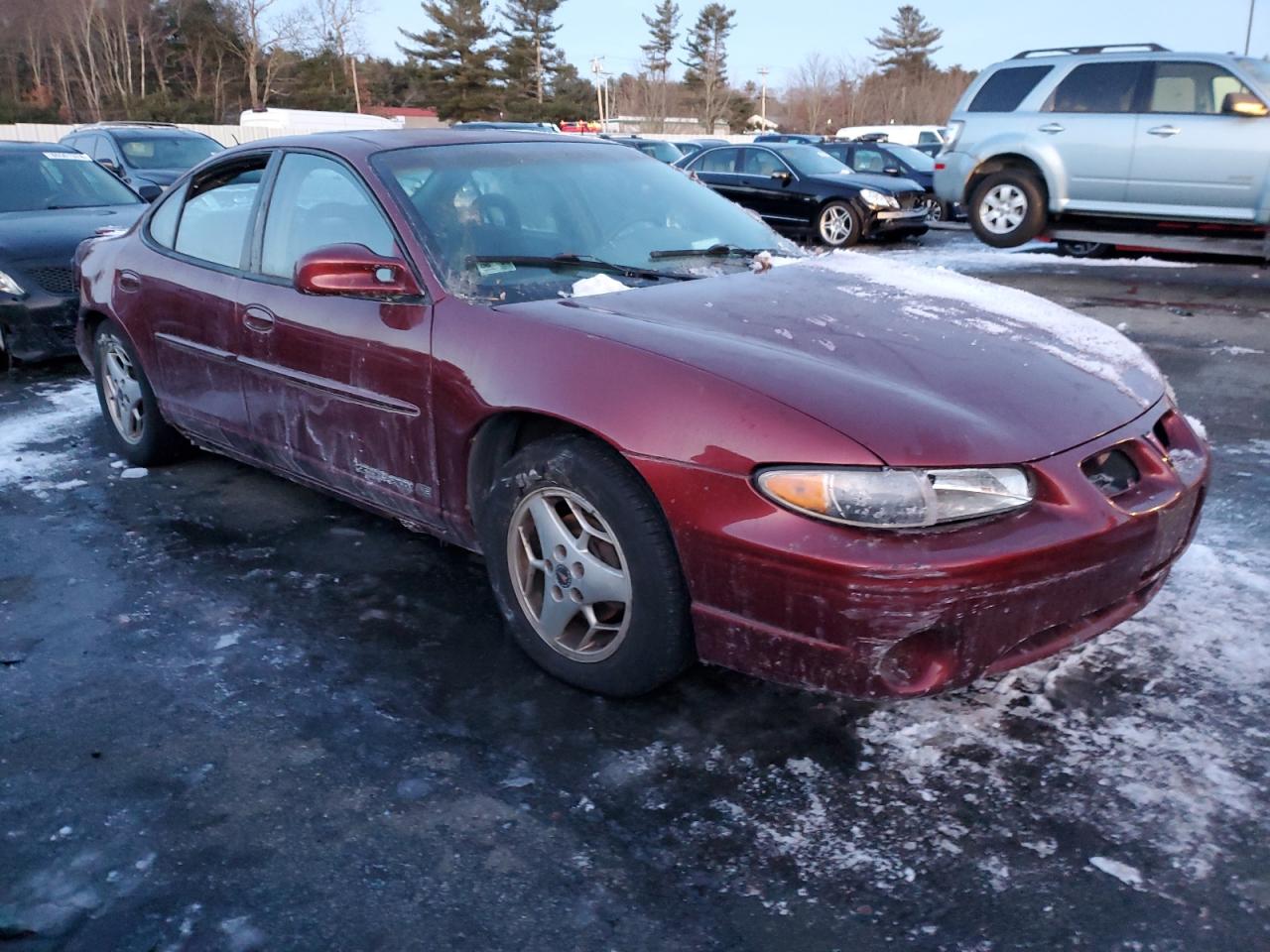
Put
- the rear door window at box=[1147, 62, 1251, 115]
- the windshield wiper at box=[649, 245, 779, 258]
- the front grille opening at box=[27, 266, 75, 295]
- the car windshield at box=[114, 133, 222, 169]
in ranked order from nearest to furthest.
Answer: the windshield wiper at box=[649, 245, 779, 258], the front grille opening at box=[27, 266, 75, 295], the rear door window at box=[1147, 62, 1251, 115], the car windshield at box=[114, 133, 222, 169]

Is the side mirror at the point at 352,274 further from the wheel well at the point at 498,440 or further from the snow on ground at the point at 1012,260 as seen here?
the snow on ground at the point at 1012,260

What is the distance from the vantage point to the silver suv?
10180 mm

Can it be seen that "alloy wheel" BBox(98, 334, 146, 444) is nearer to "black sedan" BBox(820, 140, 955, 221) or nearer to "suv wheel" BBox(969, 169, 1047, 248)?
"suv wheel" BBox(969, 169, 1047, 248)

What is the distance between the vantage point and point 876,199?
14297mm

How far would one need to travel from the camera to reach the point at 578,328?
2.98 m

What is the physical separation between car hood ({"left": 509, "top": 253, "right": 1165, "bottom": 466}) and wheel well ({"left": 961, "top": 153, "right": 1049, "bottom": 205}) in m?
8.42

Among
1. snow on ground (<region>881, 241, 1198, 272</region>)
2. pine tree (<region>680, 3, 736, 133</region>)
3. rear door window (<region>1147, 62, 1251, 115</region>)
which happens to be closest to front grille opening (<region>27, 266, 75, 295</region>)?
snow on ground (<region>881, 241, 1198, 272</region>)

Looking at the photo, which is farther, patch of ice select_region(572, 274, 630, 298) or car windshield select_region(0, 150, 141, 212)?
car windshield select_region(0, 150, 141, 212)

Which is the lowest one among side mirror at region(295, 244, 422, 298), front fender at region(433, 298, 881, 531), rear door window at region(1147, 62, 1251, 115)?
front fender at region(433, 298, 881, 531)

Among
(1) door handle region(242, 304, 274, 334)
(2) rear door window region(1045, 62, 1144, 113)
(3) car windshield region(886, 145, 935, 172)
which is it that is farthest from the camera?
(3) car windshield region(886, 145, 935, 172)

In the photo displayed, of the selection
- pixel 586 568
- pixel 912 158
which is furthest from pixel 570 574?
pixel 912 158

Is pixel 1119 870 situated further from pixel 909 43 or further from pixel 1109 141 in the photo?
pixel 909 43

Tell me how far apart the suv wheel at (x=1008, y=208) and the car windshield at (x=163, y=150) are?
Result: 929 cm

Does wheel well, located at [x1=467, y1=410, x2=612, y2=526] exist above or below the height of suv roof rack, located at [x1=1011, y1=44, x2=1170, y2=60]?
below
